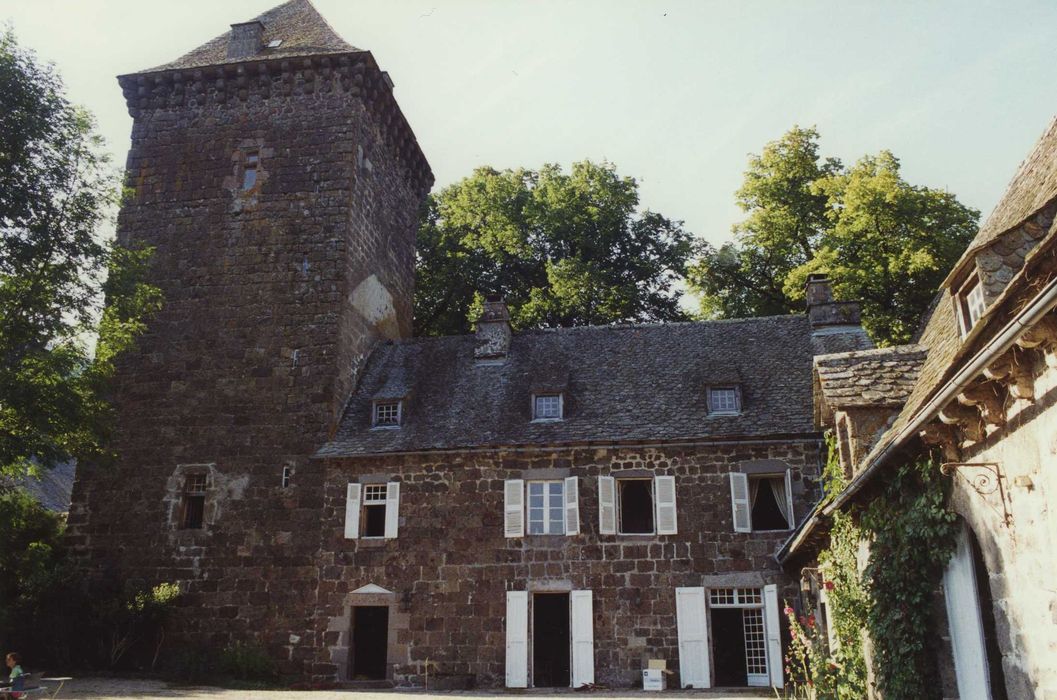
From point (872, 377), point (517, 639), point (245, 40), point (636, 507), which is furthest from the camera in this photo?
point (245, 40)

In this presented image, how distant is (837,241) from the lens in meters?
24.6

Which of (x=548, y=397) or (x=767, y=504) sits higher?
(x=548, y=397)

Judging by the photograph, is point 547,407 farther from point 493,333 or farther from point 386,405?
point 386,405

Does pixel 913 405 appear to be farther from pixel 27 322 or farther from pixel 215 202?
pixel 215 202

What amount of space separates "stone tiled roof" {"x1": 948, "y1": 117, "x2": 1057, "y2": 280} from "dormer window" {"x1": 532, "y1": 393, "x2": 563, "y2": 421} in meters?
11.3

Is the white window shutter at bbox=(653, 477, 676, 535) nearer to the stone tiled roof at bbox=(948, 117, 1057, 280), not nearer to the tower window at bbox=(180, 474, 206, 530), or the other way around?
the stone tiled roof at bbox=(948, 117, 1057, 280)

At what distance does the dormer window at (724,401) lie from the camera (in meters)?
18.7

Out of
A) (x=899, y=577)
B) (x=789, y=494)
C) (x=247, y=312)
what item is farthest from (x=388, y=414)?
(x=899, y=577)

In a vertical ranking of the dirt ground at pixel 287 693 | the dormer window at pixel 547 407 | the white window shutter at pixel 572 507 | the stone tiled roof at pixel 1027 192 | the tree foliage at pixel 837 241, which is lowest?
the dirt ground at pixel 287 693

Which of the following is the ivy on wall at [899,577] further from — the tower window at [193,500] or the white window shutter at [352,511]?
the tower window at [193,500]

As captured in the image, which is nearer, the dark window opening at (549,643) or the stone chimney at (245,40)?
the dark window opening at (549,643)

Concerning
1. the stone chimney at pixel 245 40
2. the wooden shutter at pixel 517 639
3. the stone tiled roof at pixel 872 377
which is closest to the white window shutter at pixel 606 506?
the wooden shutter at pixel 517 639

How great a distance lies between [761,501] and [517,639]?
5733mm

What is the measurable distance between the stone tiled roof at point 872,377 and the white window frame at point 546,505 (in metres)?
8.18
